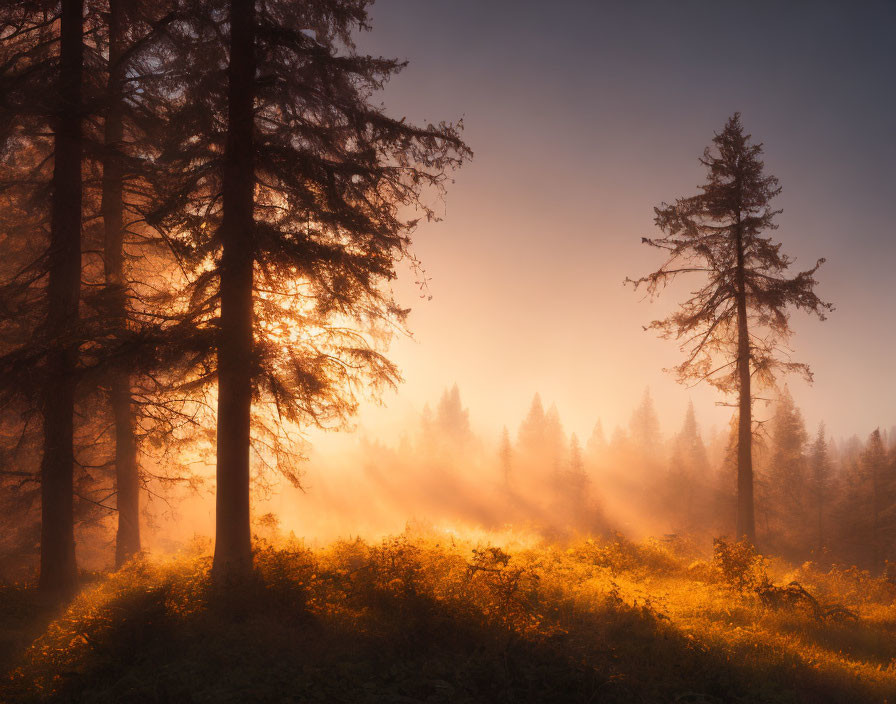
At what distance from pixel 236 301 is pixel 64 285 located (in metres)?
4.49

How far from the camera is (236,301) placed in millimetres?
8172

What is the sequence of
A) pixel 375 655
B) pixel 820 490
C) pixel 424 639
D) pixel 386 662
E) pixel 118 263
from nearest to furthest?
pixel 386 662, pixel 375 655, pixel 424 639, pixel 118 263, pixel 820 490

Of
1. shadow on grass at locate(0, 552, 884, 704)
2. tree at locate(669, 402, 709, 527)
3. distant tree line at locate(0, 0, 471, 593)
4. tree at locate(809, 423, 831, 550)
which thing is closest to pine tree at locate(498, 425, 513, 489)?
tree at locate(669, 402, 709, 527)

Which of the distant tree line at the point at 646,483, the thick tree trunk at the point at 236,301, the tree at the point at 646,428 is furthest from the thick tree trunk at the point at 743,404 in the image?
the tree at the point at 646,428

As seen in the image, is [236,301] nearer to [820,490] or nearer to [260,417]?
[260,417]

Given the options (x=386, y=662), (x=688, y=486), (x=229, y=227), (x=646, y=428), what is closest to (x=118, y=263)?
(x=229, y=227)

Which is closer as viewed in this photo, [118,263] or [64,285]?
[64,285]

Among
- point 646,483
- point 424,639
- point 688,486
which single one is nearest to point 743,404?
point 424,639

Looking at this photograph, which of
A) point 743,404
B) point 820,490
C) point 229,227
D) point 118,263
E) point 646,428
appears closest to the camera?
point 229,227

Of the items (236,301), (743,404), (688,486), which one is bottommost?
(688,486)

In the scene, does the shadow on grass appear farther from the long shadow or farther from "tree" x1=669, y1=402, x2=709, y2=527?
"tree" x1=669, y1=402, x2=709, y2=527

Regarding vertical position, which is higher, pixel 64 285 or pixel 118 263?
pixel 118 263

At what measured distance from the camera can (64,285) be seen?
380 inches

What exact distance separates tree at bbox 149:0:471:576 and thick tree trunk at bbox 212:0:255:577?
0.02 metres
